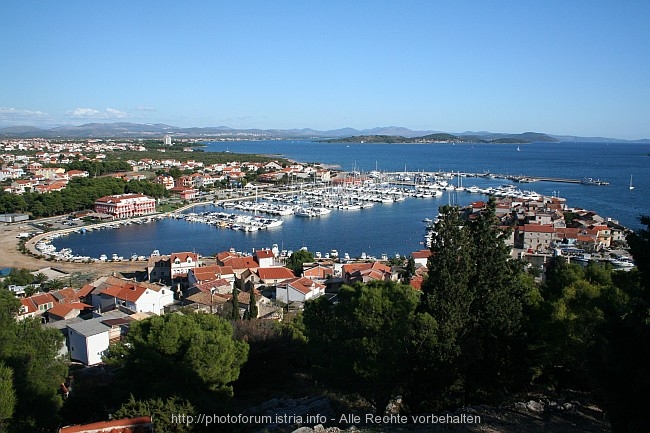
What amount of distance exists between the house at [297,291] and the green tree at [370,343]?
694cm

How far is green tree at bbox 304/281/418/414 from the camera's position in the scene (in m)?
5.10

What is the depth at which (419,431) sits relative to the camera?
4.25 m

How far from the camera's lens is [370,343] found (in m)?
5.11

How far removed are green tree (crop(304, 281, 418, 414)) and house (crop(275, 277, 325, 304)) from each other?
6.94 m

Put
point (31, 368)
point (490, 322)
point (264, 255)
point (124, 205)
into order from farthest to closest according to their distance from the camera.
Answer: point (124, 205), point (264, 255), point (490, 322), point (31, 368)

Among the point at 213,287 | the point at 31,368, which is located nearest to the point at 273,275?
the point at 213,287

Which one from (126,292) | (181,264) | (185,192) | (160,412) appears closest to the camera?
(160,412)

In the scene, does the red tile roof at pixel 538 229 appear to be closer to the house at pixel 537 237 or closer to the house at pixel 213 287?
the house at pixel 537 237

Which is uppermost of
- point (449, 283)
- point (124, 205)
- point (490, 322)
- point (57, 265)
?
point (449, 283)

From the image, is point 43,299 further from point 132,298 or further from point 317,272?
point 317,272

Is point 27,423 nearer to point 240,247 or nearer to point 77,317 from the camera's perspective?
point 77,317

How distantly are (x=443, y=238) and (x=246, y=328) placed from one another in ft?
11.4

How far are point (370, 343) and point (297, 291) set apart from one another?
7.57 m

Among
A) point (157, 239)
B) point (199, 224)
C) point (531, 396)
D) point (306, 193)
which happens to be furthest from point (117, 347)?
point (306, 193)
